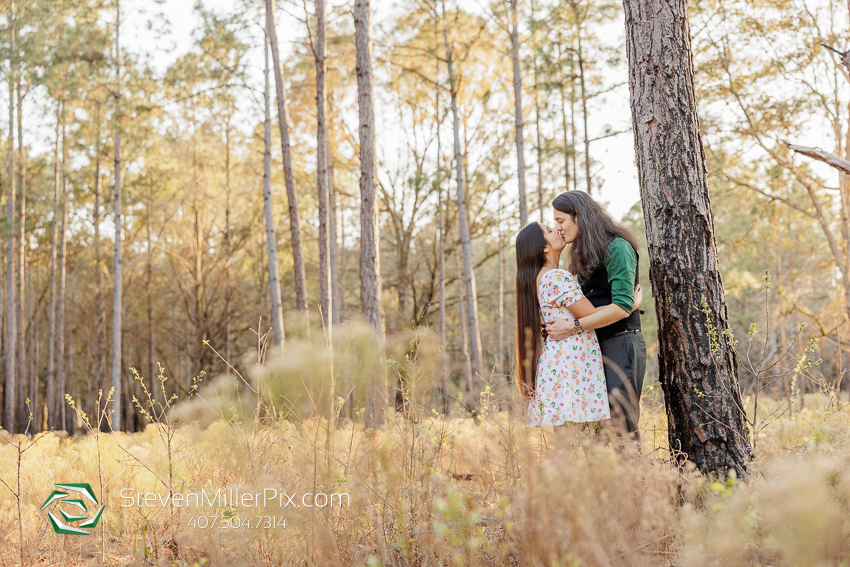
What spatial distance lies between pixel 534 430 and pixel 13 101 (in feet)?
47.3

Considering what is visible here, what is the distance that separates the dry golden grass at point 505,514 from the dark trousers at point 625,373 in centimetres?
31

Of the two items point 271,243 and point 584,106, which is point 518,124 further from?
point 271,243

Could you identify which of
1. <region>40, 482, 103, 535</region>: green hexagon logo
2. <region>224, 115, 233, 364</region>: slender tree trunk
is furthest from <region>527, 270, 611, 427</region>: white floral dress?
<region>224, 115, 233, 364</region>: slender tree trunk

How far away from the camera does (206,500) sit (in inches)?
109

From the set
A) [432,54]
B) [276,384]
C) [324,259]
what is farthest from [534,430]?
[432,54]

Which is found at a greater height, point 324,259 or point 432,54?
point 432,54

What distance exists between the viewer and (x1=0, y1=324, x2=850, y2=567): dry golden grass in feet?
5.32

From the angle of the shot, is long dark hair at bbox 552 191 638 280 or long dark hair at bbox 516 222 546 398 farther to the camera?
long dark hair at bbox 516 222 546 398

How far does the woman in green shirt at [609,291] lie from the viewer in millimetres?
2740

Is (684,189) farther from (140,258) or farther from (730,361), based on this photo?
(140,258)

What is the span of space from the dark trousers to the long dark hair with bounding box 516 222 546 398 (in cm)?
36

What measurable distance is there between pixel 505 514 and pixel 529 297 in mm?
1194

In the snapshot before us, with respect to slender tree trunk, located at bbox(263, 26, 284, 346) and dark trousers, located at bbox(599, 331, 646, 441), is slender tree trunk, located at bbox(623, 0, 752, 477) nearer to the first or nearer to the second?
dark trousers, located at bbox(599, 331, 646, 441)

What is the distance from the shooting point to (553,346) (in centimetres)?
296
